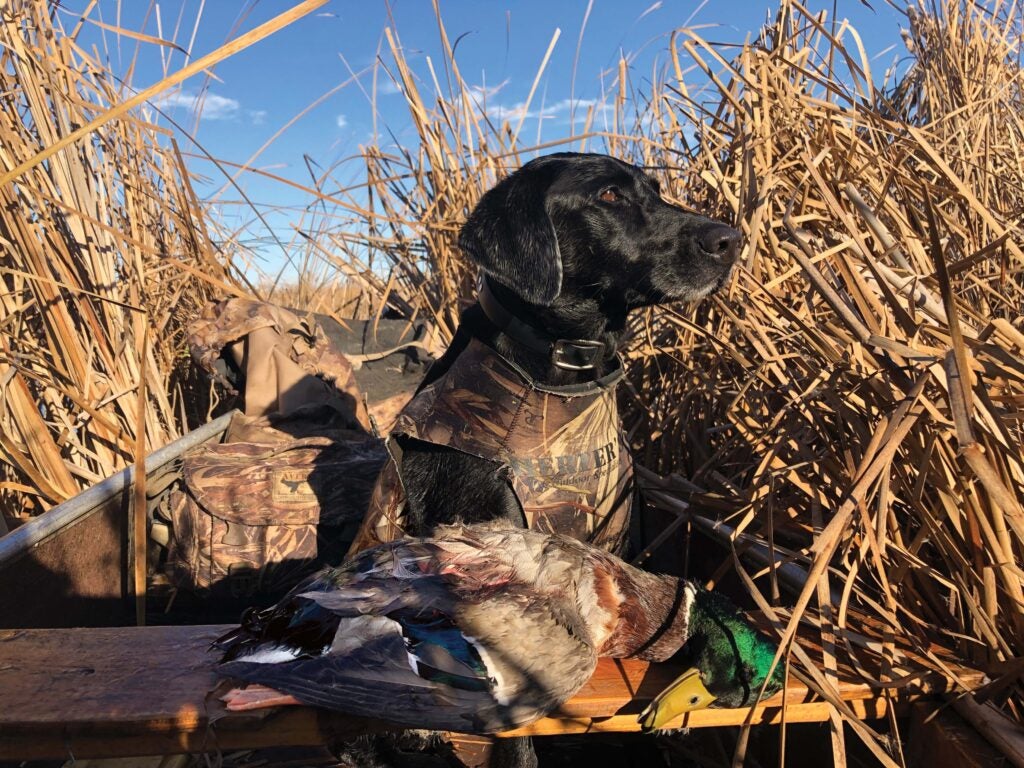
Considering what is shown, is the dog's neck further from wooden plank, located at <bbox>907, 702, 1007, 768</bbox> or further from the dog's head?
wooden plank, located at <bbox>907, 702, 1007, 768</bbox>

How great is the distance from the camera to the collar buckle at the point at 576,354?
174 centimetres

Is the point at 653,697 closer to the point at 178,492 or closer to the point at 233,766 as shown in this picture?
the point at 233,766

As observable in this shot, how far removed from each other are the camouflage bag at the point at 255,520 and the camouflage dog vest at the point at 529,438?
68cm

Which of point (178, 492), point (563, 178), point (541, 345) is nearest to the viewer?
point (541, 345)

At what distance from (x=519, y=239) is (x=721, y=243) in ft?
1.61

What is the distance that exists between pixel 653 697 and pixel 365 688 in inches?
18.3

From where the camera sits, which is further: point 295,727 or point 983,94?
point 983,94

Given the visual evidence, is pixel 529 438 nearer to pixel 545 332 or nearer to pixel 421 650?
pixel 545 332

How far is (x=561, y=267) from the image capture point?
175 centimetres

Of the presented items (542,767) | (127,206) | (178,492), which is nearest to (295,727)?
(542,767)

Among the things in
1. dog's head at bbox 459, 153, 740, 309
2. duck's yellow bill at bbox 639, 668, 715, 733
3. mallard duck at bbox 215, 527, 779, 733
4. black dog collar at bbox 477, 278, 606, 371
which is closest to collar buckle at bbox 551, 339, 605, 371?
black dog collar at bbox 477, 278, 606, 371

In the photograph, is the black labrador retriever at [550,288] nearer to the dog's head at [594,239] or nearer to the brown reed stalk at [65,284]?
the dog's head at [594,239]

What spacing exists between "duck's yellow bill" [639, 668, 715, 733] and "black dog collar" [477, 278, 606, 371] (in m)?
0.80

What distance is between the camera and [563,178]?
73.5 inches
